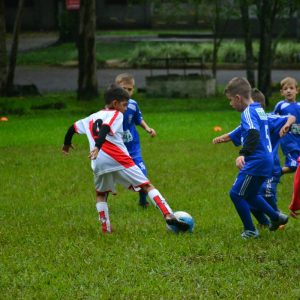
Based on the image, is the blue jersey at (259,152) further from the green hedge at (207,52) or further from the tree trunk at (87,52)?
the green hedge at (207,52)

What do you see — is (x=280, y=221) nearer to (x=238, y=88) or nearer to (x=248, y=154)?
(x=248, y=154)

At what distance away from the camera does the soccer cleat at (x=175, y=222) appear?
30.7ft

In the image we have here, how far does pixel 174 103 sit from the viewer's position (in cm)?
2750

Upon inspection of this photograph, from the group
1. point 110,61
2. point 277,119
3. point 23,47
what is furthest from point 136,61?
point 277,119

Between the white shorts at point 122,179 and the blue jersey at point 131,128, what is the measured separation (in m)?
1.84

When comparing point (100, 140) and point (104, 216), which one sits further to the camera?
point (104, 216)

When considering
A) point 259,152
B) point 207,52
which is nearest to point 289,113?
point 259,152

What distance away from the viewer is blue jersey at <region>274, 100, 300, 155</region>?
1232 cm

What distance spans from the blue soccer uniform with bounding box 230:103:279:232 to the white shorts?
0.99 m

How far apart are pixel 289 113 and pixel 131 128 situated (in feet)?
6.86

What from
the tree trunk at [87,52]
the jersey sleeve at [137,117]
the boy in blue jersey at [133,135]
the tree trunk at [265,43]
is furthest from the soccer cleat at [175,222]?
the tree trunk at [87,52]

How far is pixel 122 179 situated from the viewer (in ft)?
31.7

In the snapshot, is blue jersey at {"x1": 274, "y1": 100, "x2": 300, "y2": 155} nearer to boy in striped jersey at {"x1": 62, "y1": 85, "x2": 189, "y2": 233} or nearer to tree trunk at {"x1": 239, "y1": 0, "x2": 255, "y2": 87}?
boy in striped jersey at {"x1": 62, "y1": 85, "x2": 189, "y2": 233}

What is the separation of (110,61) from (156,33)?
13.6m
